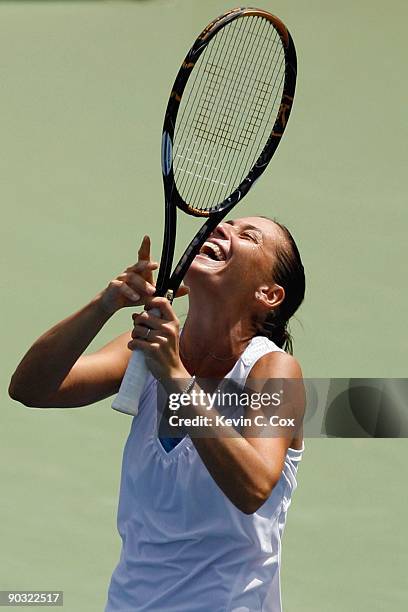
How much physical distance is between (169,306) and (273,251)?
0.47 metres

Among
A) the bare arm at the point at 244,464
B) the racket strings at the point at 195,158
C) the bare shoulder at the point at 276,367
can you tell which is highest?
the racket strings at the point at 195,158

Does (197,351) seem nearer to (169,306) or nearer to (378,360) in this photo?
(169,306)

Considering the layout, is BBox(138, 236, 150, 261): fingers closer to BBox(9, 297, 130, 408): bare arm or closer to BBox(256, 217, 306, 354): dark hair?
BBox(9, 297, 130, 408): bare arm

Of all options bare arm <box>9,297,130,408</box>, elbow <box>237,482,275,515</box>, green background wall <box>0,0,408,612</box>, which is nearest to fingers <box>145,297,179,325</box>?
bare arm <box>9,297,130,408</box>

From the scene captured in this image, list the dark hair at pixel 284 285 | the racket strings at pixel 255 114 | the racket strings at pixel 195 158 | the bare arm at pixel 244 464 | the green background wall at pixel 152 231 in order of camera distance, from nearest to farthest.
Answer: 1. the bare arm at pixel 244 464
2. the dark hair at pixel 284 285
3. the racket strings at pixel 195 158
4. the racket strings at pixel 255 114
5. the green background wall at pixel 152 231

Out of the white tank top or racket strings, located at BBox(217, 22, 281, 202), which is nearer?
the white tank top

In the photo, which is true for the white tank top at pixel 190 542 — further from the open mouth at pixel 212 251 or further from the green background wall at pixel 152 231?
the green background wall at pixel 152 231

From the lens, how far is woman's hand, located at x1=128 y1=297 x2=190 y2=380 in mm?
3039

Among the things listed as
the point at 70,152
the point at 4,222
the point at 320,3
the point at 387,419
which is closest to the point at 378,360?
the point at 387,419

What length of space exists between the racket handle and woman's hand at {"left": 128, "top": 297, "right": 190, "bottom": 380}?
0.28 ft

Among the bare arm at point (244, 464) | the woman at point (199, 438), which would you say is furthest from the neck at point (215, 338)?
the bare arm at point (244, 464)

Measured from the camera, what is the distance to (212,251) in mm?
3477

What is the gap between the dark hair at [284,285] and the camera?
3.49 meters

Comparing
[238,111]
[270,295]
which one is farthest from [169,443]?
[238,111]
